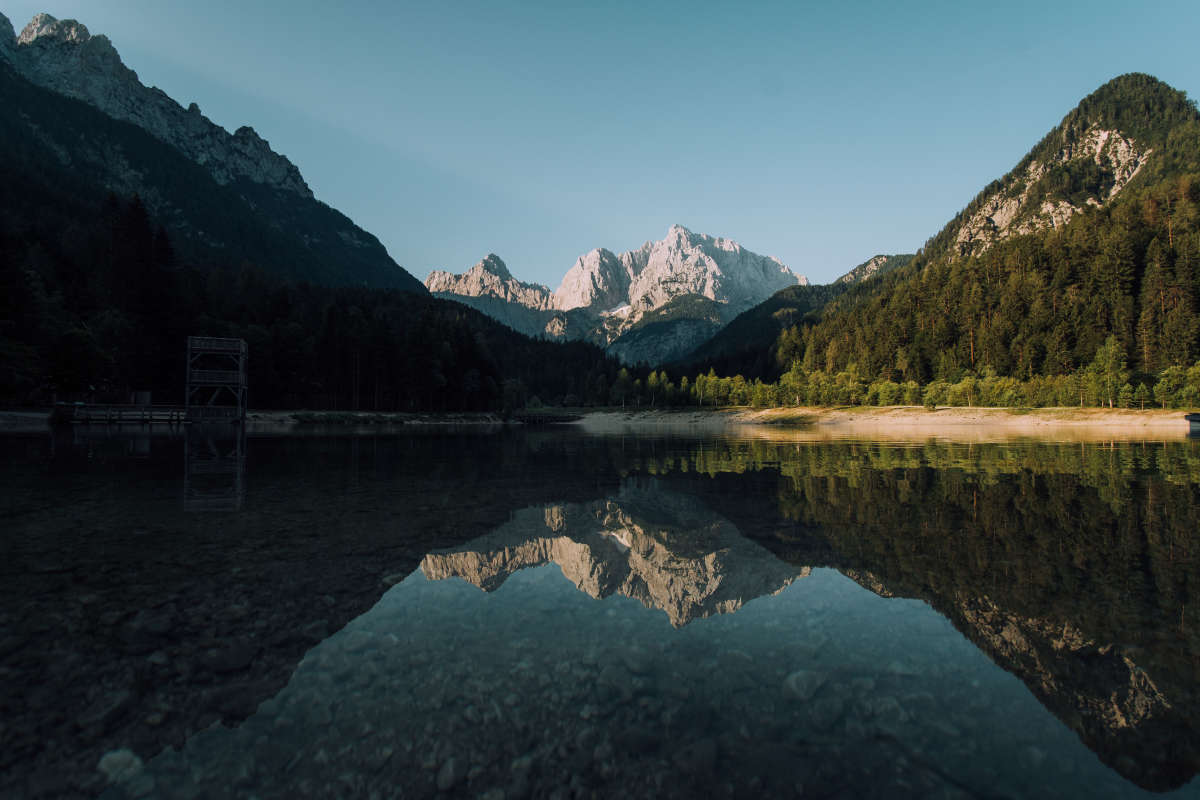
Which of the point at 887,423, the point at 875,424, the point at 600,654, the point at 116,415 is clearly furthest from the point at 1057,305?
the point at 116,415

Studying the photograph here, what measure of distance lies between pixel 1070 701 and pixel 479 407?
4436 inches

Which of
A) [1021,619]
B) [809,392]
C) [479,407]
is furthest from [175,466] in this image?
[809,392]

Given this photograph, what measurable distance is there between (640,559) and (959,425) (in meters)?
87.1

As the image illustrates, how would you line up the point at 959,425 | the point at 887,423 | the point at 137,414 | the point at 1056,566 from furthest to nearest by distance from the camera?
the point at 887,423 → the point at 959,425 → the point at 137,414 → the point at 1056,566

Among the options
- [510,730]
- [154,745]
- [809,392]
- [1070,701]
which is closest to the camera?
[154,745]

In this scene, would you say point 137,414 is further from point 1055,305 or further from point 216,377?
point 1055,305

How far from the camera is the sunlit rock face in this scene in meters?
7.57

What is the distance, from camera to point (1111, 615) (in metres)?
6.15

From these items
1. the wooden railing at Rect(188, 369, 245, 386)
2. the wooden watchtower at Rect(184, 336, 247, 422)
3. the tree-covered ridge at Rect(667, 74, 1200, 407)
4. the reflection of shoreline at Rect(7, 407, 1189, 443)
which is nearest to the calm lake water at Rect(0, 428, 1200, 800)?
the reflection of shoreline at Rect(7, 407, 1189, 443)

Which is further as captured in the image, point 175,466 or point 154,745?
point 175,466

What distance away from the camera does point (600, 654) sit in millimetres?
5570

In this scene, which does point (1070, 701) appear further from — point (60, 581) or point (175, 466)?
point (175, 466)

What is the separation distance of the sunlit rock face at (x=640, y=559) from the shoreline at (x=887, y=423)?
146 ft

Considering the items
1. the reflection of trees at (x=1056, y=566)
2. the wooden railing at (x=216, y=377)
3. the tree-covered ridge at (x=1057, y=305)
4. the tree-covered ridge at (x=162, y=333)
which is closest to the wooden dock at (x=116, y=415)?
the tree-covered ridge at (x=162, y=333)
